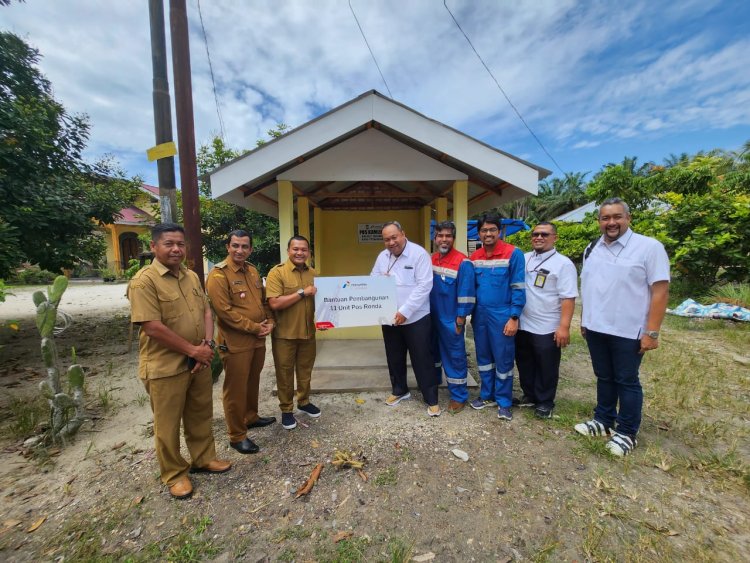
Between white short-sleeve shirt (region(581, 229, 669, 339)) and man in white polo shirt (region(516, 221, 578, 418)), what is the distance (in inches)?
10.6

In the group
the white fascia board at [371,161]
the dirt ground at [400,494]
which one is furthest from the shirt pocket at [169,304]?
the white fascia board at [371,161]

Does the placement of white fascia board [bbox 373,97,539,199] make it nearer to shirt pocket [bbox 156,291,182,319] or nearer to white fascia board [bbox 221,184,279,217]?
white fascia board [bbox 221,184,279,217]

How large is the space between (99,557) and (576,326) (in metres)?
8.13

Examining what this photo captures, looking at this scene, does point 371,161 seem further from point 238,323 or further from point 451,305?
point 238,323

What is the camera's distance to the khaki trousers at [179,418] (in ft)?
7.56

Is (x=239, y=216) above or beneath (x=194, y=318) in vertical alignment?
above

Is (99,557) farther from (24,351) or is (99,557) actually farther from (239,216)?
(239,216)

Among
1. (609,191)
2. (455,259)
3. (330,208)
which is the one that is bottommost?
(455,259)

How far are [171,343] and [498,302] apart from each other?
2732 mm

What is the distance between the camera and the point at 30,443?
313 cm

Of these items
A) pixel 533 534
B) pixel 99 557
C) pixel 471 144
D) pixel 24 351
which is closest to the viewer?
pixel 99 557

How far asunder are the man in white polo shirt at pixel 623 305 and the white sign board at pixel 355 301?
1.71 meters

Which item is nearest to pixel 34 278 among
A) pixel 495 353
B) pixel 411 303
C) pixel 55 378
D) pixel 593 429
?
pixel 55 378

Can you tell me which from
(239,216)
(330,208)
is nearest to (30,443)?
(330,208)
